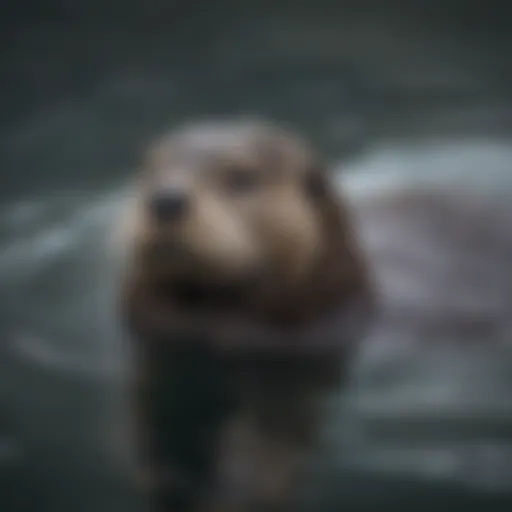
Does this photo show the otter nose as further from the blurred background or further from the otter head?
the blurred background

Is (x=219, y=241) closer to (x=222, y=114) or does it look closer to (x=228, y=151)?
(x=228, y=151)

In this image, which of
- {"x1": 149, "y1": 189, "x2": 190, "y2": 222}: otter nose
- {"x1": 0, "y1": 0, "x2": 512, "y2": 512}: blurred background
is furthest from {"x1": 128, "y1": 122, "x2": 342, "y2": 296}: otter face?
{"x1": 0, "y1": 0, "x2": 512, "y2": 512}: blurred background

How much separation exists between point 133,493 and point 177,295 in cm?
49

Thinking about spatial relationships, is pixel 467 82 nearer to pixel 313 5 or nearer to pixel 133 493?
pixel 313 5

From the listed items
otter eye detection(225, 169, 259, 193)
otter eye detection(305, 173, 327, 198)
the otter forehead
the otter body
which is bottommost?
the otter body

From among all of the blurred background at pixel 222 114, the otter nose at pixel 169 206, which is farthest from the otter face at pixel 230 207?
the blurred background at pixel 222 114

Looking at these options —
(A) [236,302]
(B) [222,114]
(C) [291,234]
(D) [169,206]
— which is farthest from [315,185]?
(B) [222,114]

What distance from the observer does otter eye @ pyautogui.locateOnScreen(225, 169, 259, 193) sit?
4500 millimetres

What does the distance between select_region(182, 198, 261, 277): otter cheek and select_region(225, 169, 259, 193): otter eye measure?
0.20 ft

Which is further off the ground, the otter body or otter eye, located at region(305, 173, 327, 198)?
otter eye, located at region(305, 173, 327, 198)

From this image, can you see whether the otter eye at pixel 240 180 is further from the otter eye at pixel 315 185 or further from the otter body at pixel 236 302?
the otter eye at pixel 315 185

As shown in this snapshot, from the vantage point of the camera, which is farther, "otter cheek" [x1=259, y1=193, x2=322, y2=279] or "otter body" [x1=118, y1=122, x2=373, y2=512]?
"otter cheek" [x1=259, y1=193, x2=322, y2=279]

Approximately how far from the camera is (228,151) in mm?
4523

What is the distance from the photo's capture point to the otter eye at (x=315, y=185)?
15.0ft
